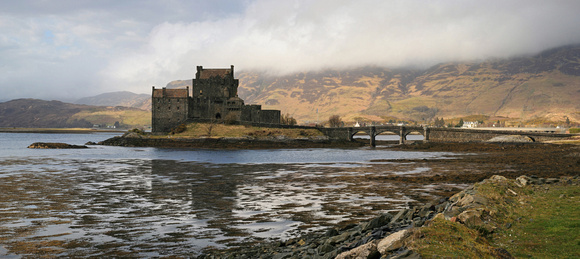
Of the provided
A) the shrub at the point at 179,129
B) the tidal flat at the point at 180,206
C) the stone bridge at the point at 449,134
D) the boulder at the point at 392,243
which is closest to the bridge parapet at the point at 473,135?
the stone bridge at the point at 449,134

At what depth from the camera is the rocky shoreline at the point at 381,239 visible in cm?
1153

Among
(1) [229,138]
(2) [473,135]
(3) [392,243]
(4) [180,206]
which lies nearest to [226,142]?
(1) [229,138]

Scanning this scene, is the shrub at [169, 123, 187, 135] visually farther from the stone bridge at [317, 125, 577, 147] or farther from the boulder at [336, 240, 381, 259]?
the boulder at [336, 240, 381, 259]

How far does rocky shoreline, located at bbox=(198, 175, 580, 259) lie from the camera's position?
1153 cm

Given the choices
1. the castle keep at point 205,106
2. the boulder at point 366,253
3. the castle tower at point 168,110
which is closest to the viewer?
the boulder at point 366,253

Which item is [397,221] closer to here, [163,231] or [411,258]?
[411,258]

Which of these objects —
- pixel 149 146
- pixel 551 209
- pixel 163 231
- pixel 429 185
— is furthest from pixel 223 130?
pixel 551 209

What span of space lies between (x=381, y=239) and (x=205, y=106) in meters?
132

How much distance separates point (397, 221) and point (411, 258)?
9733mm

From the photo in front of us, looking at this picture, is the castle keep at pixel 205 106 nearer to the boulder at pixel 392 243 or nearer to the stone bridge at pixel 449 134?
the stone bridge at pixel 449 134

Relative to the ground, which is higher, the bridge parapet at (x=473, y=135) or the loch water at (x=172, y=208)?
the bridge parapet at (x=473, y=135)

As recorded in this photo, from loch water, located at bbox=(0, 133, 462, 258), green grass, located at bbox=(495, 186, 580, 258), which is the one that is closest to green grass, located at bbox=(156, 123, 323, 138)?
loch water, located at bbox=(0, 133, 462, 258)

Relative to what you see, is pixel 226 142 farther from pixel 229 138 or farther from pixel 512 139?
pixel 512 139

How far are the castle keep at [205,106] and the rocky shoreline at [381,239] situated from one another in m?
118
